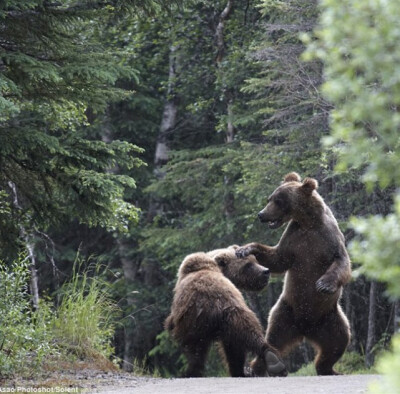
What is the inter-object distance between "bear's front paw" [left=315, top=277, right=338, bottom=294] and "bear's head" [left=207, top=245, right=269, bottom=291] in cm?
99

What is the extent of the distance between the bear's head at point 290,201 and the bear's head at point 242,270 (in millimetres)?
547

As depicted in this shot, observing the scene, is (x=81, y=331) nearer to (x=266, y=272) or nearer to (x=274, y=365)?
(x=266, y=272)

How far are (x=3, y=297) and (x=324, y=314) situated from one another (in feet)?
10.7

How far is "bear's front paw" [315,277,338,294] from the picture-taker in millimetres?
7543

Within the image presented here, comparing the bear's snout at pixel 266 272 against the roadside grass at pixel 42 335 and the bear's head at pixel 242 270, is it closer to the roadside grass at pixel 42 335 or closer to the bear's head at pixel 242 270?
the bear's head at pixel 242 270

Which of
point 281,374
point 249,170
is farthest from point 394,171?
point 249,170

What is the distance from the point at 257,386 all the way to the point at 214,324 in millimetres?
1572

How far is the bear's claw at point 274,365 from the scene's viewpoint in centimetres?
734

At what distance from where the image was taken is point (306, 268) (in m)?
8.16

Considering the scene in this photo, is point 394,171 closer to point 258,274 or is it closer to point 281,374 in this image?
point 281,374

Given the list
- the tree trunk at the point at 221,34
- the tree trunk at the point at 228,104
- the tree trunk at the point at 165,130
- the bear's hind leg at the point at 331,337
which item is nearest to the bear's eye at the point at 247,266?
the bear's hind leg at the point at 331,337

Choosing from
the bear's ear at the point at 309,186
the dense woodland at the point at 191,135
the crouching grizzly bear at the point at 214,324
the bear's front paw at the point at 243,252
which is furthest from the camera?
the bear's front paw at the point at 243,252

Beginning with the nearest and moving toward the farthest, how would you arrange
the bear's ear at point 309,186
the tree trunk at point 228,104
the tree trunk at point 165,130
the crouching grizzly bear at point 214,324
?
the crouching grizzly bear at point 214,324 → the bear's ear at point 309,186 → the tree trunk at point 228,104 → the tree trunk at point 165,130

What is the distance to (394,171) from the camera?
2943 millimetres
